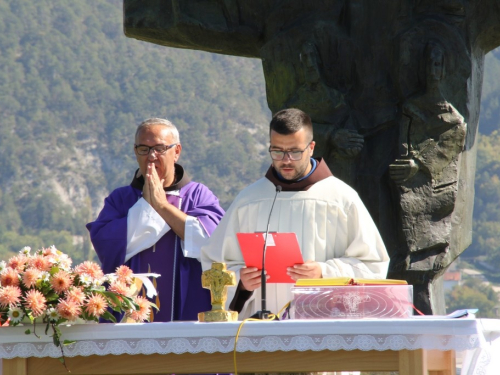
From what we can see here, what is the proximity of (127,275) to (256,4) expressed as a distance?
2.87 m

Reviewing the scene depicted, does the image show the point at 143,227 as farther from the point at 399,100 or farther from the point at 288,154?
the point at 399,100

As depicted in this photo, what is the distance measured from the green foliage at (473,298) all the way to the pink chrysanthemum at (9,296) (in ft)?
70.3

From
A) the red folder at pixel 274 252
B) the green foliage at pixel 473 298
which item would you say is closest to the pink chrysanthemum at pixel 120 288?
the red folder at pixel 274 252

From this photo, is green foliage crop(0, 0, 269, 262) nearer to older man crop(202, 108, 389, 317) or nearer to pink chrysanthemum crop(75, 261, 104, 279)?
older man crop(202, 108, 389, 317)

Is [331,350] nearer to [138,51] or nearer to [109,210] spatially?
[109,210]

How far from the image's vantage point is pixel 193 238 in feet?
14.8

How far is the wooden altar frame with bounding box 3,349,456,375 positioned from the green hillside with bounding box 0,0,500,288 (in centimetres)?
3441

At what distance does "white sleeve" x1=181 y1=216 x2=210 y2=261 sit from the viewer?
4.48 meters

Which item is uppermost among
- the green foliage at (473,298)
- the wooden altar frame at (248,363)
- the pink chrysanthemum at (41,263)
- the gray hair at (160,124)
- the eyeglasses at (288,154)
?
the gray hair at (160,124)

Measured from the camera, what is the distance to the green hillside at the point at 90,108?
4053 cm

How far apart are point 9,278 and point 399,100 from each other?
291cm

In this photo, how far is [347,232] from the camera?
4.03m

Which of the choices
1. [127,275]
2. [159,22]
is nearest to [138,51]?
[159,22]

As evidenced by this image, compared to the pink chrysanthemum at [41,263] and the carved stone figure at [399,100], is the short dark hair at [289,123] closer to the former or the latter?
the pink chrysanthemum at [41,263]
